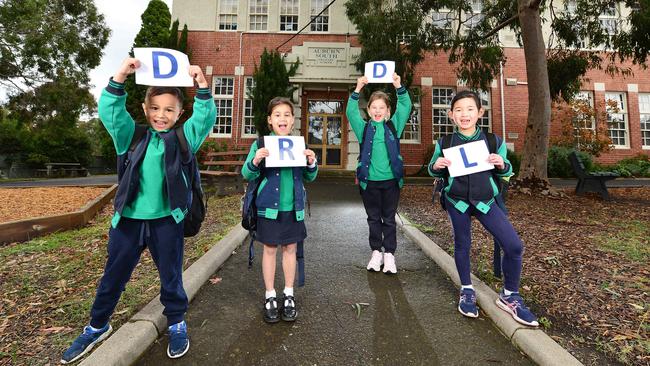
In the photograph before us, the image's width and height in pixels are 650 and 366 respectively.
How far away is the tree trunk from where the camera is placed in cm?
845

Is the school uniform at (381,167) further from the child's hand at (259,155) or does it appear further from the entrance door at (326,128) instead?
the entrance door at (326,128)

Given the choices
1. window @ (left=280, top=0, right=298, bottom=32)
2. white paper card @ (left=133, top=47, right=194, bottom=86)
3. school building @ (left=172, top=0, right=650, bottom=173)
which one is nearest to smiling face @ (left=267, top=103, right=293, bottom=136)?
white paper card @ (left=133, top=47, right=194, bottom=86)

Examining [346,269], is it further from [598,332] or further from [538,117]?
[538,117]

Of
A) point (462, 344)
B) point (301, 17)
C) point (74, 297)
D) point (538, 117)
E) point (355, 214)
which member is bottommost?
point (462, 344)

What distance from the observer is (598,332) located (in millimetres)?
2400

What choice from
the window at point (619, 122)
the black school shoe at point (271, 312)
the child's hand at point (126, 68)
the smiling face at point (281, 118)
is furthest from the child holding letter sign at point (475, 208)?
the window at point (619, 122)

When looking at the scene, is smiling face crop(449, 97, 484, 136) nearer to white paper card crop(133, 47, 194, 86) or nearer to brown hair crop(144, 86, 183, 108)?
white paper card crop(133, 47, 194, 86)

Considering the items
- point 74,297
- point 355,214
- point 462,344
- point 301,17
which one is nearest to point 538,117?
point 355,214

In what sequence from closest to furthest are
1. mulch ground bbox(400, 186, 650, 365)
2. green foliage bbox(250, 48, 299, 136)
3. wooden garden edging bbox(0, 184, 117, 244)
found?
1. mulch ground bbox(400, 186, 650, 365)
2. wooden garden edging bbox(0, 184, 117, 244)
3. green foliage bbox(250, 48, 299, 136)

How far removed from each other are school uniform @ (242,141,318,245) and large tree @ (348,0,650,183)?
8.06 meters

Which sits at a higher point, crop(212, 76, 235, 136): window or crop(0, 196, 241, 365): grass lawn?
crop(212, 76, 235, 136): window

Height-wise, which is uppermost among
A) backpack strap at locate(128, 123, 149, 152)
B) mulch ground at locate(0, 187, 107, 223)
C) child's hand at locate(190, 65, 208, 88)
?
child's hand at locate(190, 65, 208, 88)

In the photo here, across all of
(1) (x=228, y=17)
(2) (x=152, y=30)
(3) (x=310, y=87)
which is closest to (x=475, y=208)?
(3) (x=310, y=87)

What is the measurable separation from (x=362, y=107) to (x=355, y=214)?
907cm
